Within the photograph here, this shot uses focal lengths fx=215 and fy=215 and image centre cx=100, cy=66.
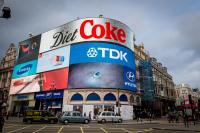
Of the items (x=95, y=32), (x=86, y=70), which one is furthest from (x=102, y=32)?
(x=86, y=70)

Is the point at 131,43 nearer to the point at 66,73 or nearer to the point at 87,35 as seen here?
the point at 87,35

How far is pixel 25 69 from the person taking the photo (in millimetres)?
66000

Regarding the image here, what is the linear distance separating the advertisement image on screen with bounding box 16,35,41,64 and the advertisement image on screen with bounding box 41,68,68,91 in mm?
9875

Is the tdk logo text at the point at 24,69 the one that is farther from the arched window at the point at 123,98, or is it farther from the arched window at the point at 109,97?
the arched window at the point at 123,98

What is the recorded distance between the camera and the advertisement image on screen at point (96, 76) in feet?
160

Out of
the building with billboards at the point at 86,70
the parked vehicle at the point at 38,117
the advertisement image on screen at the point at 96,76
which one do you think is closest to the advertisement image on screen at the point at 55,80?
the building with billboards at the point at 86,70

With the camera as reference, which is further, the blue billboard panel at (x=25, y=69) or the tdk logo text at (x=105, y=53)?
the blue billboard panel at (x=25, y=69)

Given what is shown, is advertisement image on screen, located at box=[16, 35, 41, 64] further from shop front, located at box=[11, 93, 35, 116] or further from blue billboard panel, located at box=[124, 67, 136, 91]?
blue billboard panel, located at box=[124, 67, 136, 91]

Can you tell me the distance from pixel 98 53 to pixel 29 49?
2841 cm

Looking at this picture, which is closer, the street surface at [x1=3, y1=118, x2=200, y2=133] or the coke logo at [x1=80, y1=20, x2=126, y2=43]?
the street surface at [x1=3, y1=118, x2=200, y2=133]

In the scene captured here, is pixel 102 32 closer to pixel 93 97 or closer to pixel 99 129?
pixel 93 97

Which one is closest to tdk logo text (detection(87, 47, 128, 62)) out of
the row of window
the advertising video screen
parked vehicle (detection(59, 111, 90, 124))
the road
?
the advertising video screen

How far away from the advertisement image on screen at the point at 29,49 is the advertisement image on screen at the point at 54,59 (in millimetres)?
4001

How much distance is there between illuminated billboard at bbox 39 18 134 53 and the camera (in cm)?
5206
